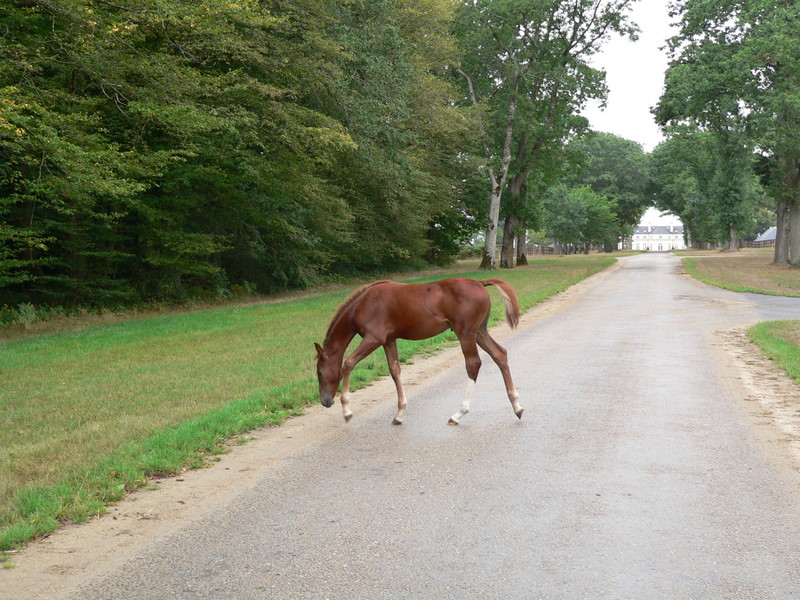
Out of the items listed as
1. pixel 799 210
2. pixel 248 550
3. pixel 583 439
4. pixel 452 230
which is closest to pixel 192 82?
pixel 583 439

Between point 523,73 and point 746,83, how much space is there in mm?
12901

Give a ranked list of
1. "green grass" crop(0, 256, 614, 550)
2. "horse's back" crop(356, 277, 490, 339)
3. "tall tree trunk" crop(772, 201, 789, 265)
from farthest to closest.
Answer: "tall tree trunk" crop(772, 201, 789, 265)
"horse's back" crop(356, 277, 490, 339)
"green grass" crop(0, 256, 614, 550)

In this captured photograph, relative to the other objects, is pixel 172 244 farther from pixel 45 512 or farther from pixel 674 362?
pixel 45 512

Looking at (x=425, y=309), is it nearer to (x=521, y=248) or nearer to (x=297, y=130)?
(x=297, y=130)

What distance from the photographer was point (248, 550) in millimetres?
4488

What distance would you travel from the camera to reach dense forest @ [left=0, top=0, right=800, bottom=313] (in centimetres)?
1483

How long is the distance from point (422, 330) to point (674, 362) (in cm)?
575

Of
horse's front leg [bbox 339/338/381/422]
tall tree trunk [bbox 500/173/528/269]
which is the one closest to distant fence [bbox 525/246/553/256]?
tall tree trunk [bbox 500/173/528/269]

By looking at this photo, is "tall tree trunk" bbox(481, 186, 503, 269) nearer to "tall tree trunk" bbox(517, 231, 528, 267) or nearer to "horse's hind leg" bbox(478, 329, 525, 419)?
"tall tree trunk" bbox(517, 231, 528, 267)

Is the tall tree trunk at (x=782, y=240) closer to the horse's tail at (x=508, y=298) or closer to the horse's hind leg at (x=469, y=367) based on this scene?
the horse's tail at (x=508, y=298)

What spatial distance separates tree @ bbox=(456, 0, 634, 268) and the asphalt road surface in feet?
124

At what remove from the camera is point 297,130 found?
63.8 feet

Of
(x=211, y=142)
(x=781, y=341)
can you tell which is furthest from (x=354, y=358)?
(x=211, y=142)

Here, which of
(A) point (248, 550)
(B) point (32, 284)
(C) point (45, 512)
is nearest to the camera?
(A) point (248, 550)
